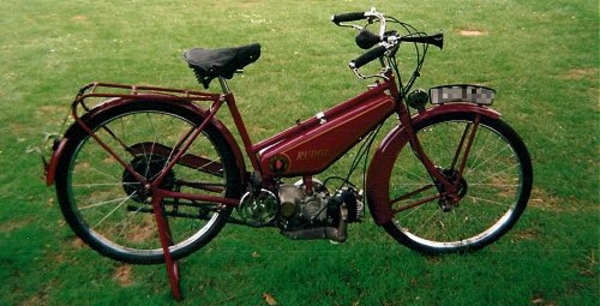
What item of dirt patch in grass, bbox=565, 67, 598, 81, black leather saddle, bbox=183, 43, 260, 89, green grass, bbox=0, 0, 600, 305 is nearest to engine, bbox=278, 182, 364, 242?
green grass, bbox=0, 0, 600, 305

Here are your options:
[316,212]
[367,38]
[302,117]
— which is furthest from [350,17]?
[302,117]

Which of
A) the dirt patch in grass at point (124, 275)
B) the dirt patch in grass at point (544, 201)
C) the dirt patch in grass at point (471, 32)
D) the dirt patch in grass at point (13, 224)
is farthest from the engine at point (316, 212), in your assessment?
the dirt patch in grass at point (471, 32)

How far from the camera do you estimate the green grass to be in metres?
3.38

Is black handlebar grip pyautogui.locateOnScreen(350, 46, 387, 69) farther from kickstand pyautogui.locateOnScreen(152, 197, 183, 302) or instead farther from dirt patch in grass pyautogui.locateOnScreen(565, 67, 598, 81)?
dirt patch in grass pyautogui.locateOnScreen(565, 67, 598, 81)

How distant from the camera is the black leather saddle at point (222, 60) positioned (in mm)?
2986

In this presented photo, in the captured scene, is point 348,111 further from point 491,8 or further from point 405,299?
point 491,8

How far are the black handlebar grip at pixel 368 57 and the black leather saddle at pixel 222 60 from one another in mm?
553

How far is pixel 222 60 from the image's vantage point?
9.82 feet

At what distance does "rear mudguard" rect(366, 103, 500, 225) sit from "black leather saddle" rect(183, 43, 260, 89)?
0.96 meters

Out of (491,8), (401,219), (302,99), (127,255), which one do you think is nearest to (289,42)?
(302,99)

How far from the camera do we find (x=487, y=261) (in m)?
3.57

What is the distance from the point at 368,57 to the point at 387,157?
0.69 meters

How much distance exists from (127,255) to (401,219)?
1878mm

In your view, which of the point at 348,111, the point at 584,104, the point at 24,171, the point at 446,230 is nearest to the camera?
the point at 348,111
